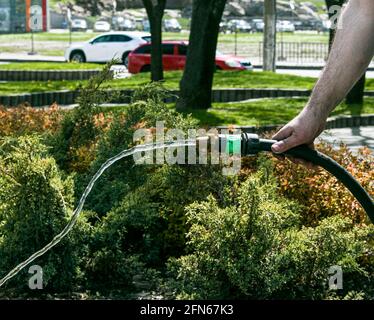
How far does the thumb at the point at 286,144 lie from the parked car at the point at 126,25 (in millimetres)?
74996

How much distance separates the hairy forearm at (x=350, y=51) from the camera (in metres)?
2.93

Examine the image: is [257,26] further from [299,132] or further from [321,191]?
[299,132]

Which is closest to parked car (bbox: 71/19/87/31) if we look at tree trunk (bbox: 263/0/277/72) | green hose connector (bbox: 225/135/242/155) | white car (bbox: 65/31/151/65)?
white car (bbox: 65/31/151/65)

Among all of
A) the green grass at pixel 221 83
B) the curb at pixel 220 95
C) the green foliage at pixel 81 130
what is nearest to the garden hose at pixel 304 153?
the green foliage at pixel 81 130

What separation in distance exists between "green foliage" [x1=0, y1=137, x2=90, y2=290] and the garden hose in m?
3.91

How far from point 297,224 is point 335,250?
645mm

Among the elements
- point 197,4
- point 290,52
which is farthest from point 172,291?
point 290,52

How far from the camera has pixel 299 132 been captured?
3.00m

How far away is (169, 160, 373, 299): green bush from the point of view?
245 inches

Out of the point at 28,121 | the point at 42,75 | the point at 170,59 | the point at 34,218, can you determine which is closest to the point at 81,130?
the point at 28,121

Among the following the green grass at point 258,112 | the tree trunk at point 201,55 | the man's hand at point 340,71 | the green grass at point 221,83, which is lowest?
the green grass at point 221,83

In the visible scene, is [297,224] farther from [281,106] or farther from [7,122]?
[281,106]

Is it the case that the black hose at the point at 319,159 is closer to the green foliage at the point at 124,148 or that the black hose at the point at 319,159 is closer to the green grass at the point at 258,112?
the green foliage at the point at 124,148

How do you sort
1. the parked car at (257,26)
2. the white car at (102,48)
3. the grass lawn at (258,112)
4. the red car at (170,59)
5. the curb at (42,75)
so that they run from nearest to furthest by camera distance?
the grass lawn at (258,112), the curb at (42,75), the red car at (170,59), the white car at (102,48), the parked car at (257,26)
